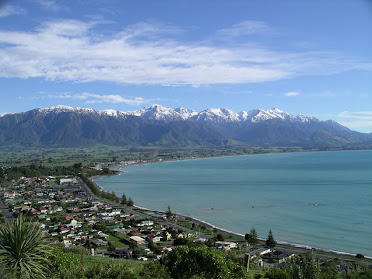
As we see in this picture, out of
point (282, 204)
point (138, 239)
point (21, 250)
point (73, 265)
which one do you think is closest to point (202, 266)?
point (73, 265)

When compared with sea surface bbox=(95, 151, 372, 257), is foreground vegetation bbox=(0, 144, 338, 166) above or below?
above

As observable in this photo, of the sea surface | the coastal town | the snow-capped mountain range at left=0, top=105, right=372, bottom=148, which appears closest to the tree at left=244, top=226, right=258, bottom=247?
the coastal town

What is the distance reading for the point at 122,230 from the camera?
62.7ft

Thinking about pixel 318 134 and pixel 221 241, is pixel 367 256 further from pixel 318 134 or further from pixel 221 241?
pixel 318 134

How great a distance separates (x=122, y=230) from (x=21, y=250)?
560 inches

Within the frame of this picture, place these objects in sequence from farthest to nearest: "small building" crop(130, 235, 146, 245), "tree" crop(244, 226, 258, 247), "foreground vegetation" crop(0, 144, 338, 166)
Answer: "foreground vegetation" crop(0, 144, 338, 166) → "small building" crop(130, 235, 146, 245) → "tree" crop(244, 226, 258, 247)

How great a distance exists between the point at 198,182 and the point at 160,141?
107 meters

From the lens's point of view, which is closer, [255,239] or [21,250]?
[21,250]

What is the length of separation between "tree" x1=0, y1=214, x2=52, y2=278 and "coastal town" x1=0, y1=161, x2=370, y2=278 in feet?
11.7

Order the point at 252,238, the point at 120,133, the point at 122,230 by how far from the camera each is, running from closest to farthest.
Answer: the point at 252,238
the point at 122,230
the point at 120,133

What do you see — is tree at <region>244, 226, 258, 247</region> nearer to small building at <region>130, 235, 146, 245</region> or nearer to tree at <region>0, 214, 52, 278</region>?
small building at <region>130, 235, 146, 245</region>

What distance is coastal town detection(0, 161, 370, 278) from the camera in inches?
526

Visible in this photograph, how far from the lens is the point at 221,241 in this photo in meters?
16.1

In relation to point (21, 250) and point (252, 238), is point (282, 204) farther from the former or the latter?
point (21, 250)
